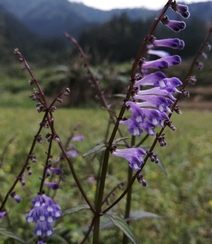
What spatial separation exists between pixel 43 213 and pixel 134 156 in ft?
1.30

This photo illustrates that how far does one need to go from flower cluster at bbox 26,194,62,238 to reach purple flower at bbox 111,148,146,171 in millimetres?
322

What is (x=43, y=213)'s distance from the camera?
132cm

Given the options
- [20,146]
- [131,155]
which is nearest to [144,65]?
[131,155]

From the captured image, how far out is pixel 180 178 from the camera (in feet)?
12.9

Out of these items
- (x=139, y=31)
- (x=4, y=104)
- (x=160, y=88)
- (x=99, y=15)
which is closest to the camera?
(x=160, y=88)

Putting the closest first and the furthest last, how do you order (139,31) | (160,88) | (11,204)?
1. (160,88)
2. (11,204)
3. (139,31)

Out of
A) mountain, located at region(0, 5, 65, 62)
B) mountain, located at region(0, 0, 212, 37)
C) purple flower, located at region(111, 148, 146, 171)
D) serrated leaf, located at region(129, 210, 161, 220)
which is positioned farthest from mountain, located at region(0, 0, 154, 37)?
purple flower, located at region(111, 148, 146, 171)

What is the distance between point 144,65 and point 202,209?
7.28 feet

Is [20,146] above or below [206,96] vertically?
above

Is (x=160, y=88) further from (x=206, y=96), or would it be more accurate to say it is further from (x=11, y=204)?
(x=206, y=96)

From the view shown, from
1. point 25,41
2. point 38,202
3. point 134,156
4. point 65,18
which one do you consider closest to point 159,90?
point 134,156

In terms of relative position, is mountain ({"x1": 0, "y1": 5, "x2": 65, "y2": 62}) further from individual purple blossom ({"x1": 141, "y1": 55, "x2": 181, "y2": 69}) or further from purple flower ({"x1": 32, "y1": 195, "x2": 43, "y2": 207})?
individual purple blossom ({"x1": 141, "y1": 55, "x2": 181, "y2": 69})

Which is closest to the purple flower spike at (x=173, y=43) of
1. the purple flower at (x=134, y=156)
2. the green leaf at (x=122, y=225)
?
the purple flower at (x=134, y=156)

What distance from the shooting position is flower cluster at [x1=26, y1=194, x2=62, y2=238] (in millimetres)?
1314
